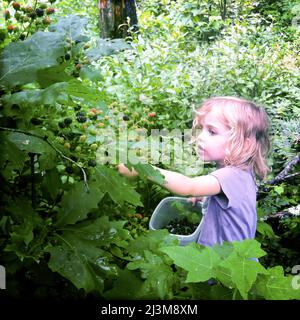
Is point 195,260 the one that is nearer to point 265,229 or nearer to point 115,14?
point 265,229

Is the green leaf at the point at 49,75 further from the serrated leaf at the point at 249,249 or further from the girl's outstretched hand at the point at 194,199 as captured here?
the girl's outstretched hand at the point at 194,199

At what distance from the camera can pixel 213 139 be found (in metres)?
1.01

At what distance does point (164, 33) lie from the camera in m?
1.68

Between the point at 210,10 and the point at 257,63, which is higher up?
the point at 210,10

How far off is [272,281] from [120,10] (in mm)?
1099

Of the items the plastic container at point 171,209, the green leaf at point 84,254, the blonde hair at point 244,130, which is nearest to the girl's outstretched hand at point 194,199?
the plastic container at point 171,209

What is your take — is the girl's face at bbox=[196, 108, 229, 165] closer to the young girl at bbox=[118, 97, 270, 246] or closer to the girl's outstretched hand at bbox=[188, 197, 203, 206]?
the young girl at bbox=[118, 97, 270, 246]

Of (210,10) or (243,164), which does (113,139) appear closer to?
(243,164)

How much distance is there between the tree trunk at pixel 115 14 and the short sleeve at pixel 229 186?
2.50ft

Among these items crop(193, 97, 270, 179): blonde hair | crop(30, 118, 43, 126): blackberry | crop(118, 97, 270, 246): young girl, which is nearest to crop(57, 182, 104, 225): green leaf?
crop(30, 118, 43, 126): blackberry

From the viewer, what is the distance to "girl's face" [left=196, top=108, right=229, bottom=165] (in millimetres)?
997

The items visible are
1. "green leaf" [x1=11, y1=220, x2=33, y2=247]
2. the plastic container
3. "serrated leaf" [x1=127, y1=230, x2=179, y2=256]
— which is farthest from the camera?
the plastic container

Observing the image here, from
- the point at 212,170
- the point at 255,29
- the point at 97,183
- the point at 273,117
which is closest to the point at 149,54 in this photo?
the point at 255,29

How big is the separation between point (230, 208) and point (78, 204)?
482 millimetres
